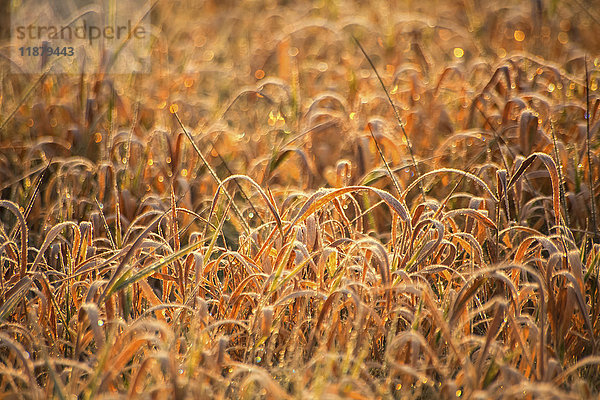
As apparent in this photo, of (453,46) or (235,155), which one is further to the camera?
(453,46)

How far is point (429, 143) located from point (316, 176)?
0.51 meters

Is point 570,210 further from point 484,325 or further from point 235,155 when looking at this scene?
point 235,155

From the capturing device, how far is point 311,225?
1676mm

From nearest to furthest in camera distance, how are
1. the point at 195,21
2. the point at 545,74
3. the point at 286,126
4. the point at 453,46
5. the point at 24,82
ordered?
the point at 286,126 < the point at 545,74 < the point at 24,82 < the point at 453,46 < the point at 195,21

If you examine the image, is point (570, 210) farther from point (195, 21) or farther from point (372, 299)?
point (195, 21)

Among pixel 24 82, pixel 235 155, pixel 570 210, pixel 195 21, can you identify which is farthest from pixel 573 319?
pixel 195 21

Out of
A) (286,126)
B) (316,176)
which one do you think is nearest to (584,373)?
(316,176)

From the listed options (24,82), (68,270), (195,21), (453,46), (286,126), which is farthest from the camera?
(195,21)

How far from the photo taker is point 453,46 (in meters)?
4.06

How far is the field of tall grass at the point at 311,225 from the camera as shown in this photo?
54.4 inches

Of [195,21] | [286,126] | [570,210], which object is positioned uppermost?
[195,21]

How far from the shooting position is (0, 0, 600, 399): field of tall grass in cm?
138

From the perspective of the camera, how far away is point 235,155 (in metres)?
2.82

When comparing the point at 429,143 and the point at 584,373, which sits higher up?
the point at 429,143
